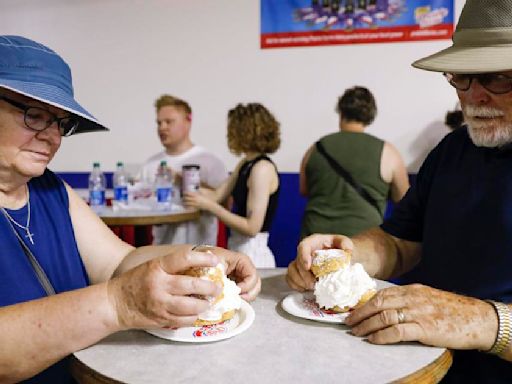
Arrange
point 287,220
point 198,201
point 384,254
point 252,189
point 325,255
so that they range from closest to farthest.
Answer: point 325,255
point 384,254
point 252,189
point 198,201
point 287,220

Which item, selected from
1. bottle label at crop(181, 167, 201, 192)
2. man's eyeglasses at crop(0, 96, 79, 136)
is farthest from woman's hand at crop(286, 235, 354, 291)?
bottle label at crop(181, 167, 201, 192)

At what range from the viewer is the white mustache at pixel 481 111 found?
56.3 inches

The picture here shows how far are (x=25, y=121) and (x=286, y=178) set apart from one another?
374cm

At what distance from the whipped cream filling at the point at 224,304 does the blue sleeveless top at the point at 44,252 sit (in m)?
0.41

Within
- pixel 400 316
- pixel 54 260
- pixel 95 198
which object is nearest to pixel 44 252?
pixel 54 260

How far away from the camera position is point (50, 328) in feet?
3.35

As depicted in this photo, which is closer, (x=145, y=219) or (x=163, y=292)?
(x=163, y=292)

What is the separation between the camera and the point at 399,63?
4648 millimetres

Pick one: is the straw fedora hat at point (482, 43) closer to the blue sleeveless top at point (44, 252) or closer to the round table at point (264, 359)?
the round table at point (264, 359)

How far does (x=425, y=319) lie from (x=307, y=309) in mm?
295

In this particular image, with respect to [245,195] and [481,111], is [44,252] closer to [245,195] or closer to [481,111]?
[481,111]

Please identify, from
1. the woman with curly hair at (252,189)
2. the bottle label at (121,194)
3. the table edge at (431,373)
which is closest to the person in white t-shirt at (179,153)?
the bottle label at (121,194)

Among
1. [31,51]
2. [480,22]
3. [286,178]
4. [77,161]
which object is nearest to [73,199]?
[31,51]

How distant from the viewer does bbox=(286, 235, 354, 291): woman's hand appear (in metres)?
1.42
